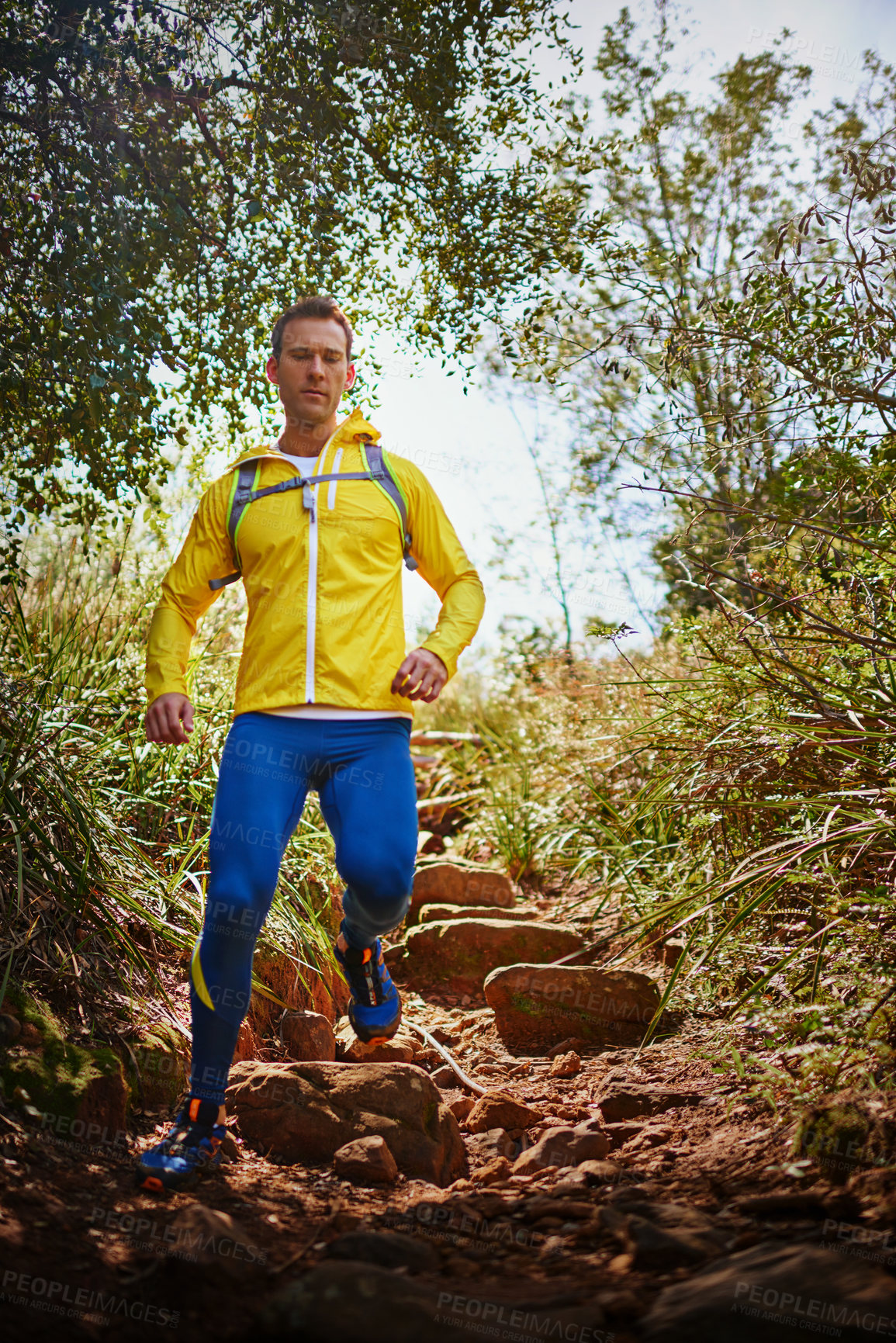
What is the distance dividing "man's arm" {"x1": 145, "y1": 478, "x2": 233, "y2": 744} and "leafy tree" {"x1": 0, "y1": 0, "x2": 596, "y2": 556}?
1191 millimetres

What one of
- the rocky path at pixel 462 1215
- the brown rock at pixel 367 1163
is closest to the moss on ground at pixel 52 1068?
the rocky path at pixel 462 1215

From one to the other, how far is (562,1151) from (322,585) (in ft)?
5.26

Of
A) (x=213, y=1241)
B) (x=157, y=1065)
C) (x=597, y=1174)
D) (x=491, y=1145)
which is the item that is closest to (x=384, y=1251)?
(x=213, y=1241)

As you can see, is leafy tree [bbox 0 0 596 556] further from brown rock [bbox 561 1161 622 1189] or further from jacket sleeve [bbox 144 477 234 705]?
brown rock [bbox 561 1161 622 1189]

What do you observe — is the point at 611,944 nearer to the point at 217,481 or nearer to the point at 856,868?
the point at 856,868

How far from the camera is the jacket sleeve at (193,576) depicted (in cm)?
254

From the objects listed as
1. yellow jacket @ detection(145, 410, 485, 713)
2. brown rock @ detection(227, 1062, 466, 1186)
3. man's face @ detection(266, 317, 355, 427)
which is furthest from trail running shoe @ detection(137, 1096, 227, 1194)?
man's face @ detection(266, 317, 355, 427)

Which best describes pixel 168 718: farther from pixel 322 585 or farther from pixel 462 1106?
pixel 462 1106

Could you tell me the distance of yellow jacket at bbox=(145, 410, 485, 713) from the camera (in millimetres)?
2404

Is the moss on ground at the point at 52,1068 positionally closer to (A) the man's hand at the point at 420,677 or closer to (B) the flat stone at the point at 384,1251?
(B) the flat stone at the point at 384,1251

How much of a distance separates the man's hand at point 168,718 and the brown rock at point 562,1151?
4.59 ft

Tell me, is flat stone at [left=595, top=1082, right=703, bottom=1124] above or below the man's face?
below

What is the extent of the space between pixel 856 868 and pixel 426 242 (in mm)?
3557

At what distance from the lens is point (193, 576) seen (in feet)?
8.48
